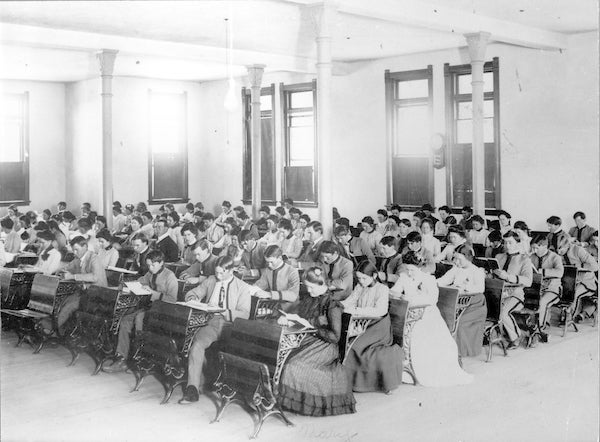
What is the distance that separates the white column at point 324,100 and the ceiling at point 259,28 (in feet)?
0.65

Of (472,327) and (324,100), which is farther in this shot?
(324,100)

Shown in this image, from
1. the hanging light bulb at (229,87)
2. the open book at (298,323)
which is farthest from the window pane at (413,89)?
the open book at (298,323)

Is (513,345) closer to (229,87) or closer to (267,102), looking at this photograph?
(229,87)

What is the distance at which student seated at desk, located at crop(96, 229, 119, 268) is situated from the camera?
9656 millimetres

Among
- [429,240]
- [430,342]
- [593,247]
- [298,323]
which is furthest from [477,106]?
[298,323]

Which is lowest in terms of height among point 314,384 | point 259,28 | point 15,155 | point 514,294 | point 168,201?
point 314,384

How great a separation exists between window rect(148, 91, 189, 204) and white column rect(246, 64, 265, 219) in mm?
4112

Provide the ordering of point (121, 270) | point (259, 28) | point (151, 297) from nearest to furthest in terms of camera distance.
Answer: point (151, 297) < point (121, 270) < point (259, 28)

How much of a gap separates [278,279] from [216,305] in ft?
4.02

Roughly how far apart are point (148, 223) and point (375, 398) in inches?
331

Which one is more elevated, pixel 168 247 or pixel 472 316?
pixel 168 247

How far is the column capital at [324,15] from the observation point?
8.77m

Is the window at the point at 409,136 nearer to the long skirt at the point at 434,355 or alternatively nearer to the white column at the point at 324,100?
the white column at the point at 324,100

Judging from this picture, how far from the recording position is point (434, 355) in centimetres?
736
